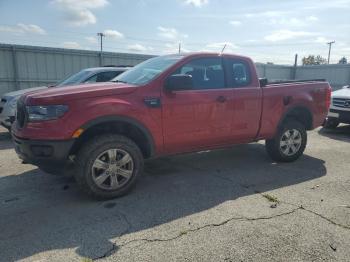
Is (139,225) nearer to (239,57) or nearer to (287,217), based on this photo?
(287,217)

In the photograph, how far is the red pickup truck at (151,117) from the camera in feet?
12.2

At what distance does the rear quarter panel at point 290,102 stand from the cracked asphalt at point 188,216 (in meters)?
0.79

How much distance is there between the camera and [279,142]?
560cm

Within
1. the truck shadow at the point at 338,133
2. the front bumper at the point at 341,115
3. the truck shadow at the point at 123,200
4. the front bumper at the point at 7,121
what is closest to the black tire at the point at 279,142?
the truck shadow at the point at 123,200

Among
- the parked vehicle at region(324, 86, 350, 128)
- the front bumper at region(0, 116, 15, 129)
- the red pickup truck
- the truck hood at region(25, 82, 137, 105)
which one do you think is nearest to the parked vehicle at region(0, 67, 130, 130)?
the front bumper at region(0, 116, 15, 129)

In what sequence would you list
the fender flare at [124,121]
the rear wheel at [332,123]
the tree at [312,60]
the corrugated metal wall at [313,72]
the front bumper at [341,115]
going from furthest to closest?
the tree at [312,60] < the corrugated metal wall at [313,72] < the rear wheel at [332,123] < the front bumper at [341,115] < the fender flare at [124,121]

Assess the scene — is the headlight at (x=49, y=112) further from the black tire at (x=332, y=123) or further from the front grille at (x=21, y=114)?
the black tire at (x=332, y=123)

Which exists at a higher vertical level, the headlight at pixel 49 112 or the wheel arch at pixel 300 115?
the headlight at pixel 49 112

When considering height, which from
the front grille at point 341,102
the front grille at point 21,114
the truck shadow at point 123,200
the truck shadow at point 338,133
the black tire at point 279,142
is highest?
the front grille at point 21,114

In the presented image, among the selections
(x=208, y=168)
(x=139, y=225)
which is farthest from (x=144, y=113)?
(x=208, y=168)

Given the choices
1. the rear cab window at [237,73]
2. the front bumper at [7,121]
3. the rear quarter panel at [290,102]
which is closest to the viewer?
the rear cab window at [237,73]

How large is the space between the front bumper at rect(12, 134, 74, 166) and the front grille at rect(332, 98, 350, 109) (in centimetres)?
797

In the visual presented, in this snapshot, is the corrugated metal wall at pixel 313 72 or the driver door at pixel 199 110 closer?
the driver door at pixel 199 110

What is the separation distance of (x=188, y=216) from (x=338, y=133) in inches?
287
